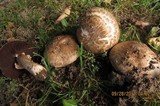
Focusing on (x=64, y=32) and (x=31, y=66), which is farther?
(x=64, y=32)

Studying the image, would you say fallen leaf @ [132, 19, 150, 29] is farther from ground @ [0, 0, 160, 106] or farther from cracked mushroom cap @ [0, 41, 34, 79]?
cracked mushroom cap @ [0, 41, 34, 79]

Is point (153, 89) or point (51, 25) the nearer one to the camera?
point (153, 89)

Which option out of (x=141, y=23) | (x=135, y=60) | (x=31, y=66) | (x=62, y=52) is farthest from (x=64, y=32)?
(x=135, y=60)

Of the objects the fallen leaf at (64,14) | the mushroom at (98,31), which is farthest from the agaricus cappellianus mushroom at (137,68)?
the fallen leaf at (64,14)

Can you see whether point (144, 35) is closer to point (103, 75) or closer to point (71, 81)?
point (103, 75)

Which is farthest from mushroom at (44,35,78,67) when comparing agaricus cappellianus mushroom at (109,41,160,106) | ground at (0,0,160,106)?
agaricus cappellianus mushroom at (109,41,160,106)

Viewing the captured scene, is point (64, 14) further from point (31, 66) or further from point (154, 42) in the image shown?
point (154, 42)

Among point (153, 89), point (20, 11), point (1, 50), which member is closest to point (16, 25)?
point (20, 11)
